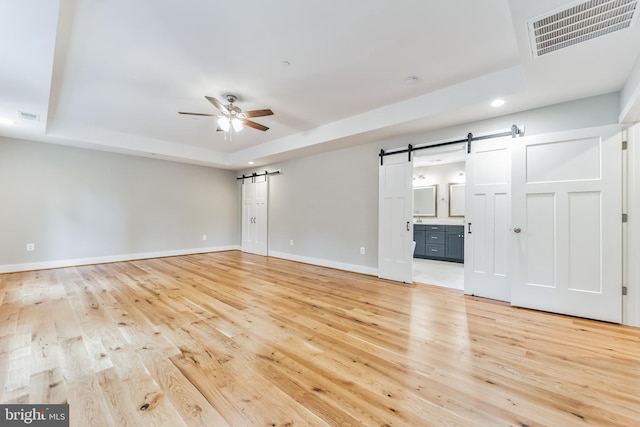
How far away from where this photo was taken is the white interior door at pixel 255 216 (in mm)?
6805

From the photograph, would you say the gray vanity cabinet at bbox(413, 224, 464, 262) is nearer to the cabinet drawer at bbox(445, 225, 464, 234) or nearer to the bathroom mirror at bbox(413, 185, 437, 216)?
the cabinet drawer at bbox(445, 225, 464, 234)

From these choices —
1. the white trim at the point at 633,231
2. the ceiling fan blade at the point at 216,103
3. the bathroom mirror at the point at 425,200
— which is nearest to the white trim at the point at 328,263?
the white trim at the point at 633,231

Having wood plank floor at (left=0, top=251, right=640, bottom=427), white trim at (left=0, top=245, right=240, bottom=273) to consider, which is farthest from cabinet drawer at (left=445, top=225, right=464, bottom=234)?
white trim at (left=0, top=245, right=240, bottom=273)

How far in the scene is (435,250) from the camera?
6344mm

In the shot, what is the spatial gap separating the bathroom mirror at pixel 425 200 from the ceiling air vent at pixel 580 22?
514 cm

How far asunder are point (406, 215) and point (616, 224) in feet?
7.35

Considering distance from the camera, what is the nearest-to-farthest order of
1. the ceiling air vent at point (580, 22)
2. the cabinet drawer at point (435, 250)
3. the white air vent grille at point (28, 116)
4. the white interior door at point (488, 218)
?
1. the ceiling air vent at point (580, 22)
2. the white interior door at point (488, 218)
3. the white air vent grille at point (28, 116)
4. the cabinet drawer at point (435, 250)

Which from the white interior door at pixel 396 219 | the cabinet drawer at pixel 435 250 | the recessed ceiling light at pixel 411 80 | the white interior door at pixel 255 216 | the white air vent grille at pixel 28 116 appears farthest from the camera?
the white interior door at pixel 255 216

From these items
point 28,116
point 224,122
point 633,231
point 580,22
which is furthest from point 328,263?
point 28,116

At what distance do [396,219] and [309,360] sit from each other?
2.88m

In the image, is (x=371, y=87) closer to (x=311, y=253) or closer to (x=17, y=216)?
(x=311, y=253)

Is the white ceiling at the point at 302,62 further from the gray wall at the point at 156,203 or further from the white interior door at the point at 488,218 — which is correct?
the gray wall at the point at 156,203

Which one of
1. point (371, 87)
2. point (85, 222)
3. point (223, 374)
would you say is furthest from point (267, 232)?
point (223, 374)

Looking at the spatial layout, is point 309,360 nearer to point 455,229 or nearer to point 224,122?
point 224,122
